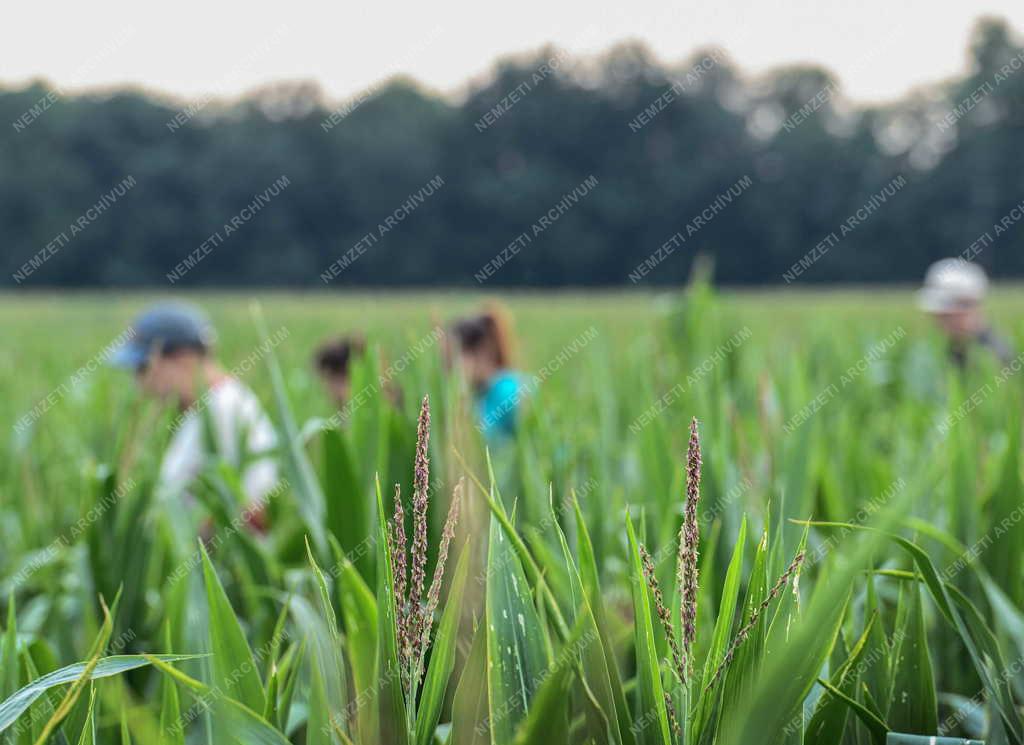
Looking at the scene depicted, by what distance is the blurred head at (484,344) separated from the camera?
3.65 m

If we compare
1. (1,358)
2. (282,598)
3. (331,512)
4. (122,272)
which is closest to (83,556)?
(282,598)

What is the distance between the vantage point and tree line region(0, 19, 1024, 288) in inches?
1435

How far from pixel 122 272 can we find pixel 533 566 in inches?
1502

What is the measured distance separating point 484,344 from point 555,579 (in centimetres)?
273

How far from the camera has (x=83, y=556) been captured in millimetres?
1476

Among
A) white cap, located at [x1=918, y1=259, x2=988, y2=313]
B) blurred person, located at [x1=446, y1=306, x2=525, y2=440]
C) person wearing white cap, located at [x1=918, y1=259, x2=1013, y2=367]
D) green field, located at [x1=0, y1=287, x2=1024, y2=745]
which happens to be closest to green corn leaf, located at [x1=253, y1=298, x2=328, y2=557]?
green field, located at [x1=0, y1=287, x2=1024, y2=745]

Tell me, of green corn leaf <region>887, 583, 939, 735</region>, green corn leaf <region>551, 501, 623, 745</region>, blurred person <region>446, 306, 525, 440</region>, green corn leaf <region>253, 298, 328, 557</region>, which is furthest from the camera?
blurred person <region>446, 306, 525, 440</region>

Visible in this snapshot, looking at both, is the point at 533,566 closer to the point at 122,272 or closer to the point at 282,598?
the point at 282,598

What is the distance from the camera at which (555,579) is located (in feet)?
3.20

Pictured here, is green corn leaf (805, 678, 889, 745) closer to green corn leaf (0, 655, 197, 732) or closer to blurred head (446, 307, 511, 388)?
green corn leaf (0, 655, 197, 732)

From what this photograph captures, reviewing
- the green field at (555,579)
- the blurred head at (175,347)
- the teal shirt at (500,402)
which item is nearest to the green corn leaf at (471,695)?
the green field at (555,579)

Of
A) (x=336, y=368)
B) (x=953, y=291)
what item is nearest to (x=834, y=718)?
(x=336, y=368)

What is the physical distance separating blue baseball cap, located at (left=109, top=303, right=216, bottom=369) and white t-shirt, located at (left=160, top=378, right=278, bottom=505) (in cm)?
20

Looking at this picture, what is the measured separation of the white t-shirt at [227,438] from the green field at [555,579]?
0.14 m
